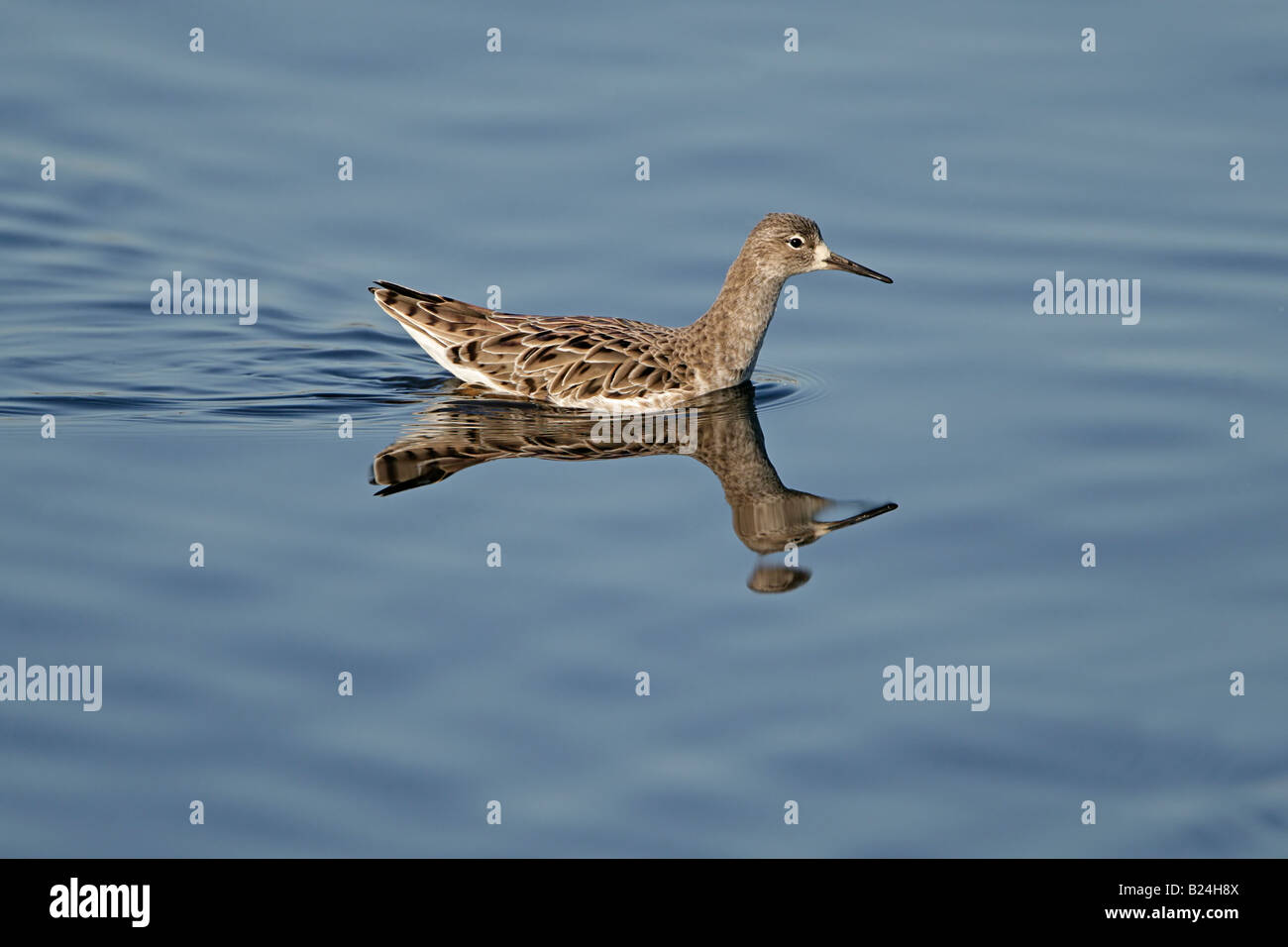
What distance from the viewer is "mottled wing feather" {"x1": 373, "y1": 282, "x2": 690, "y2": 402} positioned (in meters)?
14.5

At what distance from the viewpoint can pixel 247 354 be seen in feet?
50.7

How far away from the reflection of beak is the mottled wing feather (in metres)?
1.47

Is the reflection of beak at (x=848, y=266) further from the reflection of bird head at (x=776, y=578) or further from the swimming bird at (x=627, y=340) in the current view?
the reflection of bird head at (x=776, y=578)

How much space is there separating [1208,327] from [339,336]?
766 centimetres

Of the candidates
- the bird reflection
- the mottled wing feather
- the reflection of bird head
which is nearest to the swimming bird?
the mottled wing feather

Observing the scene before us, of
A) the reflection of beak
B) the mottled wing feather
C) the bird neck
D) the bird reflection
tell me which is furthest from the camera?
the bird neck

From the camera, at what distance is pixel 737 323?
48.3 feet

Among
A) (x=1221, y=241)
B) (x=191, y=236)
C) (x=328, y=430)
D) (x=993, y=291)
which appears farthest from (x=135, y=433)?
(x=1221, y=241)

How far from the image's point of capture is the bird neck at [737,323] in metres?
14.7

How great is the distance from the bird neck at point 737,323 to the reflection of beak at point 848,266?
47 cm

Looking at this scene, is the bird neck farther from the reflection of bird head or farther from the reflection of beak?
the reflection of bird head

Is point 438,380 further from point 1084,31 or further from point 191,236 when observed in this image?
point 1084,31

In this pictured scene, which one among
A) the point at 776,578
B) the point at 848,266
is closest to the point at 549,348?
the point at 848,266

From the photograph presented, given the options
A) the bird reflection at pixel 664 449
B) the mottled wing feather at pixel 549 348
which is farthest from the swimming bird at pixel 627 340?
the bird reflection at pixel 664 449
